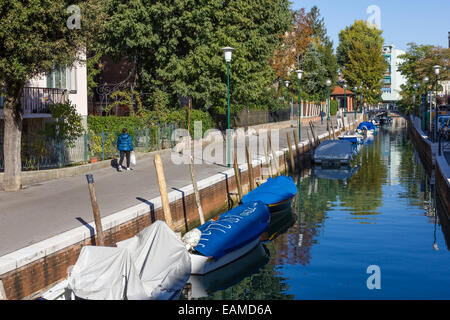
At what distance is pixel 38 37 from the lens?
53.8 ft

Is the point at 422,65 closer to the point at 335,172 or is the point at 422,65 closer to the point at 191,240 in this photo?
the point at 335,172

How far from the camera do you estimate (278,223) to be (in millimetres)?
20656

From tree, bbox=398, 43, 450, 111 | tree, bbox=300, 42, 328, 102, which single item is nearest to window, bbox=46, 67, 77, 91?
tree, bbox=300, 42, 328, 102

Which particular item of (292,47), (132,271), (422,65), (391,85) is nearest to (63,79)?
(132,271)

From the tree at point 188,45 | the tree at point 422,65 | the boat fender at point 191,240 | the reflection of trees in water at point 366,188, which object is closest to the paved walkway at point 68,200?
the boat fender at point 191,240

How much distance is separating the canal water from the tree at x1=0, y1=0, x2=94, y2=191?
8.05 metres

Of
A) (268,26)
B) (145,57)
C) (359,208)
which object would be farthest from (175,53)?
(359,208)

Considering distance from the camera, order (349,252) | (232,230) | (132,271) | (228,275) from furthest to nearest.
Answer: (349,252) < (232,230) < (228,275) < (132,271)

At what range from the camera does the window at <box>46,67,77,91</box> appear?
25.6 m

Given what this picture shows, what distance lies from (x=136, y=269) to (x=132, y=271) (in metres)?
→ 0.30

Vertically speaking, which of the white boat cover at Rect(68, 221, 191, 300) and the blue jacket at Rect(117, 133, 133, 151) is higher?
the blue jacket at Rect(117, 133, 133, 151)

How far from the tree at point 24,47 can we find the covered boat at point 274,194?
7.90m

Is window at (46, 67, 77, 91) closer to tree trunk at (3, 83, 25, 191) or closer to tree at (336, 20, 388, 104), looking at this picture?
tree trunk at (3, 83, 25, 191)
